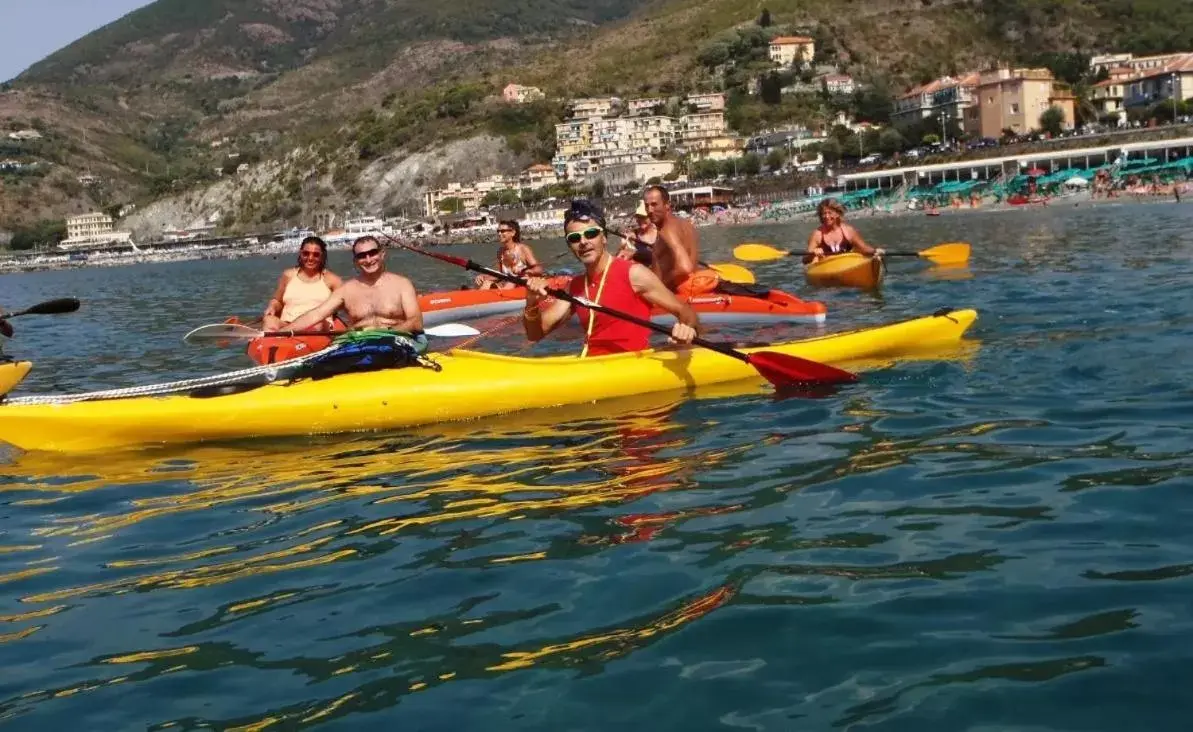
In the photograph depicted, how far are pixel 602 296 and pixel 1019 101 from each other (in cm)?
12741

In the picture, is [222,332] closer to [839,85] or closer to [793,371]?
[793,371]

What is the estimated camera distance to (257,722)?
417cm

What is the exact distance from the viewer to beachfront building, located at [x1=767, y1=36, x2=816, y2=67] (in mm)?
173375

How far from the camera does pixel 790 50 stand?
175 meters

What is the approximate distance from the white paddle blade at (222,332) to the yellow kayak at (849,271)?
10.2m

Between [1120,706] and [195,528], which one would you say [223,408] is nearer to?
[195,528]

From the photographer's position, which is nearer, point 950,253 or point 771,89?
point 950,253

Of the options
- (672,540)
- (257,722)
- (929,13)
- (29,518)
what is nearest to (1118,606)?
(672,540)

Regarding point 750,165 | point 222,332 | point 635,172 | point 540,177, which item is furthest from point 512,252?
point 540,177

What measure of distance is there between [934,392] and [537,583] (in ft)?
16.9

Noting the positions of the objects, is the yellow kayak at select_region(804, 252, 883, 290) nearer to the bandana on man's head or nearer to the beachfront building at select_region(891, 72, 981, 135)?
the bandana on man's head

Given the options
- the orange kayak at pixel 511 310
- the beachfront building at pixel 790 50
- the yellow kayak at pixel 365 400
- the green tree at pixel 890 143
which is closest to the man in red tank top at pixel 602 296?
the yellow kayak at pixel 365 400

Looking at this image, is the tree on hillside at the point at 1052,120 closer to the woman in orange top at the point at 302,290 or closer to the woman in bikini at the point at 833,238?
the woman in bikini at the point at 833,238

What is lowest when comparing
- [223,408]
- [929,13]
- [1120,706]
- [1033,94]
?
[1120,706]
